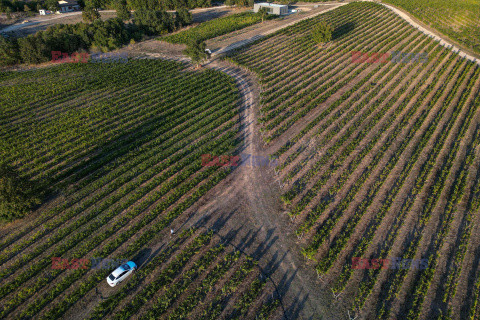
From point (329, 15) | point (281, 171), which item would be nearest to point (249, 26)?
point (329, 15)

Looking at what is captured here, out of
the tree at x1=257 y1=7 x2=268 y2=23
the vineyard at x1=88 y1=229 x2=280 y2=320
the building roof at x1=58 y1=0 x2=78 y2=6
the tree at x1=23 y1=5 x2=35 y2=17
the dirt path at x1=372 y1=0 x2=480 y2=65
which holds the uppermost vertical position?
the building roof at x1=58 y1=0 x2=78 y2=6

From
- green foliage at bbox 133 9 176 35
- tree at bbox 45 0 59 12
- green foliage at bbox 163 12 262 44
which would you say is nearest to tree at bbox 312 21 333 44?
green foliage at bbox 163 12 262 44

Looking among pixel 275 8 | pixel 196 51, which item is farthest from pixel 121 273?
pixel 275 8

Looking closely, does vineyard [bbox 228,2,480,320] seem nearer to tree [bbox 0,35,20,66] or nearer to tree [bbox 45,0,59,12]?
tree [bbox 0,35,20,66]

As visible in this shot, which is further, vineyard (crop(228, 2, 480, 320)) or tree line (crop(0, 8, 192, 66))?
tree line (crop(0, 8, 192, 66))

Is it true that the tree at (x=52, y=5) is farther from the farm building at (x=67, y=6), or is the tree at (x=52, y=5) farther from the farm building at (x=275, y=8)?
the farm building at (x=275, y=8)

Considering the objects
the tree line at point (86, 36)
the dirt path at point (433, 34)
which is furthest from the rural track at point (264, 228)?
the dirt path at point (433, 34)

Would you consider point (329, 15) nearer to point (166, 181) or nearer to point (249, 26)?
point (249, 26)
